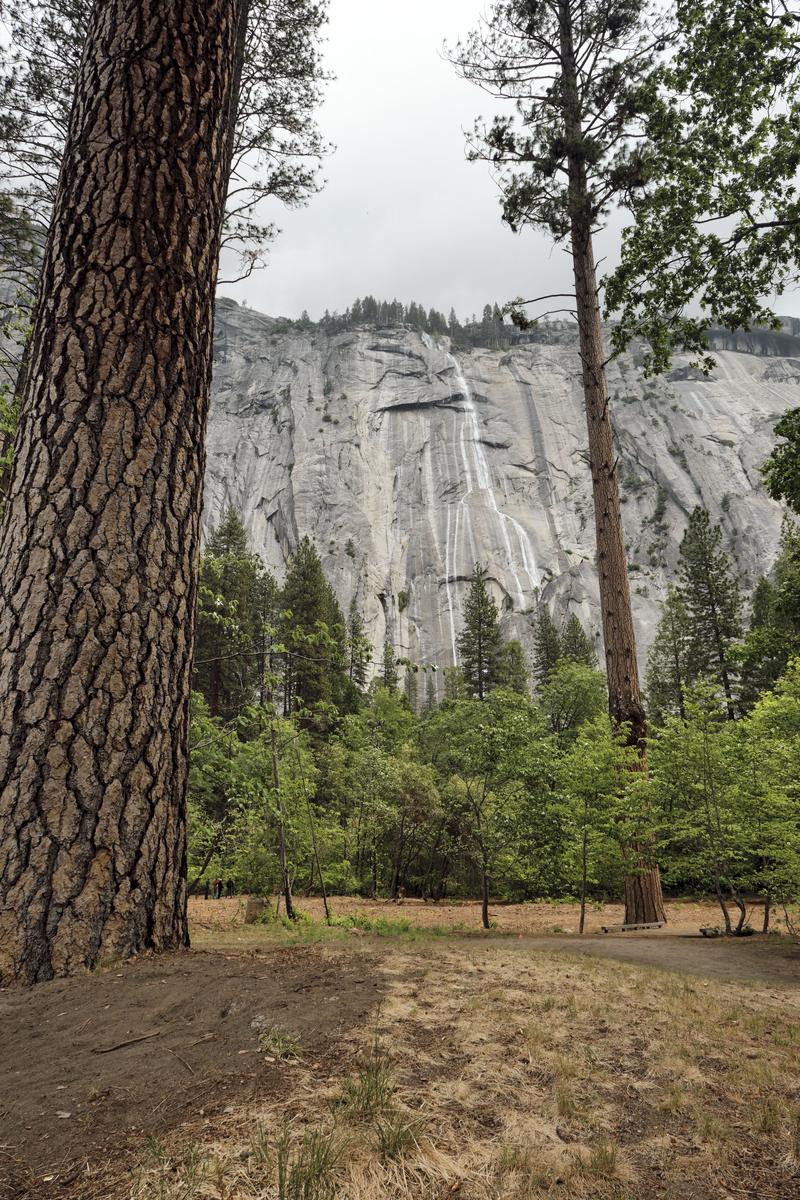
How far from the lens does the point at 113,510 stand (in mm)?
2779

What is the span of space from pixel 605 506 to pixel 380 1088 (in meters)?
9.60

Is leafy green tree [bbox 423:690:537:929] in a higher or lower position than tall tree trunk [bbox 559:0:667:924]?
lower

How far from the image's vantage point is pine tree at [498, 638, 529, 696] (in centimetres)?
4675

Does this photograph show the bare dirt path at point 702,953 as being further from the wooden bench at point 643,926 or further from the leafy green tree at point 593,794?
the leafy green tree at point 593,794

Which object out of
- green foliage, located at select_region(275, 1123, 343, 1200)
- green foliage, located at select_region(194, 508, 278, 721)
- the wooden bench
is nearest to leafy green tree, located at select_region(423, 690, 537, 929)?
the wooden bench

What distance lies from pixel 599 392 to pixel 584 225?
317cm

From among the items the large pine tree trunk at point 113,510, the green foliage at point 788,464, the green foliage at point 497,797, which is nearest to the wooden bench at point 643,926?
the green foliage at point 497,797

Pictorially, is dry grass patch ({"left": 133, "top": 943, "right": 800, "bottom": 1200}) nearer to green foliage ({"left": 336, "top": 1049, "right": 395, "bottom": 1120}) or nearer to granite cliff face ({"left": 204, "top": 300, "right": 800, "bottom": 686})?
green foliage ({"left": 336, "top": 1049, "right": 395, "bottom": 1120})

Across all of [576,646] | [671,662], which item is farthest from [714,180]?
[576,646]

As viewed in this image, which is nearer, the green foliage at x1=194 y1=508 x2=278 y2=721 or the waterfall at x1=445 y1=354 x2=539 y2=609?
the green foliage at x1=194 y1=508 x2=278 y2=721

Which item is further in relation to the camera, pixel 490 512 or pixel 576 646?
pixel 490 512

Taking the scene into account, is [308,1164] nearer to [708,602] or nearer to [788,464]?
[788,464]

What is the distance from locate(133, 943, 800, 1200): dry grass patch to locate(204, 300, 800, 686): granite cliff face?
74.5 meters

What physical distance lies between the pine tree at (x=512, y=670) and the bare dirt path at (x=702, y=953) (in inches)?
1388
